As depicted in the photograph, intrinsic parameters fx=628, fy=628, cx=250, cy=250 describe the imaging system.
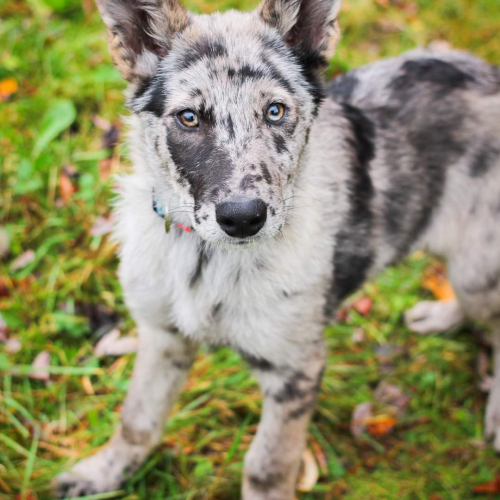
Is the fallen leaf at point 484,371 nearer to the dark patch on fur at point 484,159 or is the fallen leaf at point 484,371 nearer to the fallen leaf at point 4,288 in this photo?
the dark patch on fur at point 484,159

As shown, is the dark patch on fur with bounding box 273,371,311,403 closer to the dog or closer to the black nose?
the dog

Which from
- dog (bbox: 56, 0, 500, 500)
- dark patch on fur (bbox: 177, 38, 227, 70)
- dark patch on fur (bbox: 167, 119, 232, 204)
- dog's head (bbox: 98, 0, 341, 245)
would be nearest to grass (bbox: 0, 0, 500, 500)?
dog (bbox: 56, 0, 500, 500)

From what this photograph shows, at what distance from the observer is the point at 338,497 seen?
153 inches

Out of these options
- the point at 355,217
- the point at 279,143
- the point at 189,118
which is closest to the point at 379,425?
the point at 355,217

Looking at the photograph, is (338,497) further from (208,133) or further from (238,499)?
(208,133)

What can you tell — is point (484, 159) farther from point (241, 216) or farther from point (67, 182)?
point (67, 182)

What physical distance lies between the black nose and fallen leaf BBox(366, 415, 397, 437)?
2.29 m

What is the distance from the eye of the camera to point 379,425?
169 inches

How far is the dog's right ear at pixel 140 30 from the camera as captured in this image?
2832 mm

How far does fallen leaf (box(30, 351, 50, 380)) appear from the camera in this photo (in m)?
4.06

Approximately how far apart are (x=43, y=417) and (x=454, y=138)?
10.0 ft

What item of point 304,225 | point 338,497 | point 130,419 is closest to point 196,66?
point 304,225

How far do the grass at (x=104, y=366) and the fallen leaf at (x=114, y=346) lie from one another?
0.24 ft

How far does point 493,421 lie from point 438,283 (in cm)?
131
